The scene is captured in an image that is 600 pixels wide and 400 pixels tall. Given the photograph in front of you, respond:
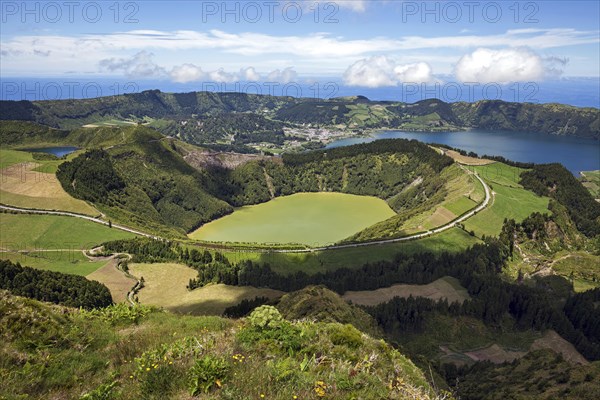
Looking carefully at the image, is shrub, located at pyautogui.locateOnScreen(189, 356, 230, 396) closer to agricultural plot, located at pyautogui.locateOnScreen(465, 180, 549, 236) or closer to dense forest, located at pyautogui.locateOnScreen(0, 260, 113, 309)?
dense forest, located at pyautogui.locateOnScreen(0, 260, 113, 309)

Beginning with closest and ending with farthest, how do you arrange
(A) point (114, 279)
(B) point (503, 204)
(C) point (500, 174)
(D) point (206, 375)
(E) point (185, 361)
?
(D) point (206, 375) → (E) point (185, 361) → (A) point (114, 279) → (B) point (503, 204) → (C) point (500, 174)

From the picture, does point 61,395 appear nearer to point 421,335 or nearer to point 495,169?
point 421,335

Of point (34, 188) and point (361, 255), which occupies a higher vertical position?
point (34, 188)

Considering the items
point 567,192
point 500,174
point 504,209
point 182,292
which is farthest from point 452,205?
point 182,292

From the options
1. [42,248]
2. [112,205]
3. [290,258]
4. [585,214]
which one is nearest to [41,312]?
[290,258]

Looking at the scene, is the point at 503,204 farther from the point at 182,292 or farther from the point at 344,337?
the point at 344,337

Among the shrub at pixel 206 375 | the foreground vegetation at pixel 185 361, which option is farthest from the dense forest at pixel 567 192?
the shrub at pixel 206 375
